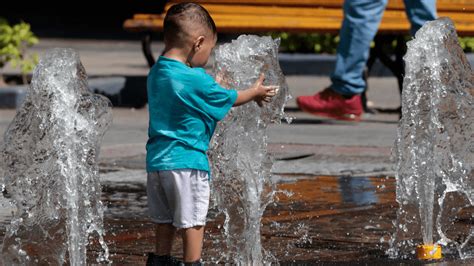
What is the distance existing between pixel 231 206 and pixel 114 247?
47 centimetres

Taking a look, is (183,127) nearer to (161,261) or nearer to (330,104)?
(161,261)

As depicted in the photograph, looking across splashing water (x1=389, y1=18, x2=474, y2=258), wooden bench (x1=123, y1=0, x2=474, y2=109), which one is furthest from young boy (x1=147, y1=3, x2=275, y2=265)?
wooden bench (x1=123, y1=0, x2=474, y2=109)

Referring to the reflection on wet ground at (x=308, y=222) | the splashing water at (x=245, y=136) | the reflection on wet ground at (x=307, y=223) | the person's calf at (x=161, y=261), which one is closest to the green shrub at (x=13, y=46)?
the reflection on wet ground at (x=307, y=223)

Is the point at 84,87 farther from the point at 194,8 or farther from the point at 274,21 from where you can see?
the point at 274,21

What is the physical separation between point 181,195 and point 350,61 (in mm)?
5484

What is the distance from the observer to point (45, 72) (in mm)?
4988

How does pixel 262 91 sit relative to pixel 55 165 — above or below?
above

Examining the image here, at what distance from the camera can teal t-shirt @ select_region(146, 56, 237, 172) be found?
456 centimetres

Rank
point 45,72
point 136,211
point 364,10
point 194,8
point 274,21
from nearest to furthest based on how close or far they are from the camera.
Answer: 1. point 194,8
2. point 45,72
3. point 136,211
4. point 364,10
5. point 274,21

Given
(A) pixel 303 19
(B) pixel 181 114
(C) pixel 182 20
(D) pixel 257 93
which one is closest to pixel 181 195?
(B) pixel 181 114

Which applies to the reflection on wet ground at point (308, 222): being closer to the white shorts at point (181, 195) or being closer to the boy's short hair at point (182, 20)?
the white shorts at point (181, 195)

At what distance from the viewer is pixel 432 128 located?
5.59m

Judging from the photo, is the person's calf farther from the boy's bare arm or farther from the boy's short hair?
the boy's short hair

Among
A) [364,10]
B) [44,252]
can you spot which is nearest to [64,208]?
[44,252]
